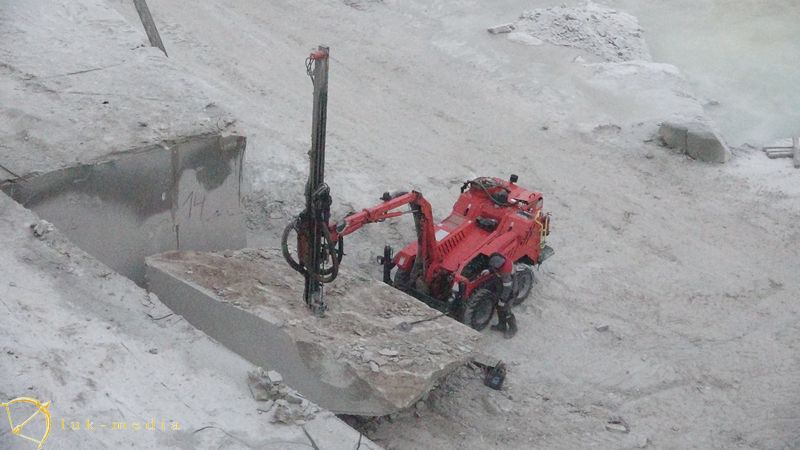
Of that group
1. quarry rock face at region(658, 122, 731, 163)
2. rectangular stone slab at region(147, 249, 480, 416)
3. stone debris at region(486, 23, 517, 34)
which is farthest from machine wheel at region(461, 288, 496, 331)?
stone debris at region(486, 23, 517, 34)

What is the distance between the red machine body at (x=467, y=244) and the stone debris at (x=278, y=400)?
325cm

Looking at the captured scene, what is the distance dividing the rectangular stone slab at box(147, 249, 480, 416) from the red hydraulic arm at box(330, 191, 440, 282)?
845 mm

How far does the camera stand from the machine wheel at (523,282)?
10922mm

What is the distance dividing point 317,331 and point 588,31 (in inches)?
515

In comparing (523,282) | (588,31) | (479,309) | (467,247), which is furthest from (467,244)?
(588,31)

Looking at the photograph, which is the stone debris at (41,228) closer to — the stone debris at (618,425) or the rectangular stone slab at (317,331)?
the rectangular stone slab at (317,331)

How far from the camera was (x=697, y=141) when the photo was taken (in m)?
15.1

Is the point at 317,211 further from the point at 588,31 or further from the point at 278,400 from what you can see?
the point at 588,31

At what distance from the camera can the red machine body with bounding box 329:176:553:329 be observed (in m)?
10.1

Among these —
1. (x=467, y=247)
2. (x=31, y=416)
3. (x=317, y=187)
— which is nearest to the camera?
(x=31, y=416)

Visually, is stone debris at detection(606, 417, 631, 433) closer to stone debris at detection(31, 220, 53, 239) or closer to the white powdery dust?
stone debris at detection(31, 220, 53, 239)

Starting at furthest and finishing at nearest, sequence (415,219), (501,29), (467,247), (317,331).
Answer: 1. (501,29)
2. (467,247)
3. (415,219)
4. (317,331)

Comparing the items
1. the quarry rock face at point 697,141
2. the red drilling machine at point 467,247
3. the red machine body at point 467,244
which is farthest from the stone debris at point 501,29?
the red machine body at point 467,244

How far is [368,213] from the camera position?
8.84 meters
